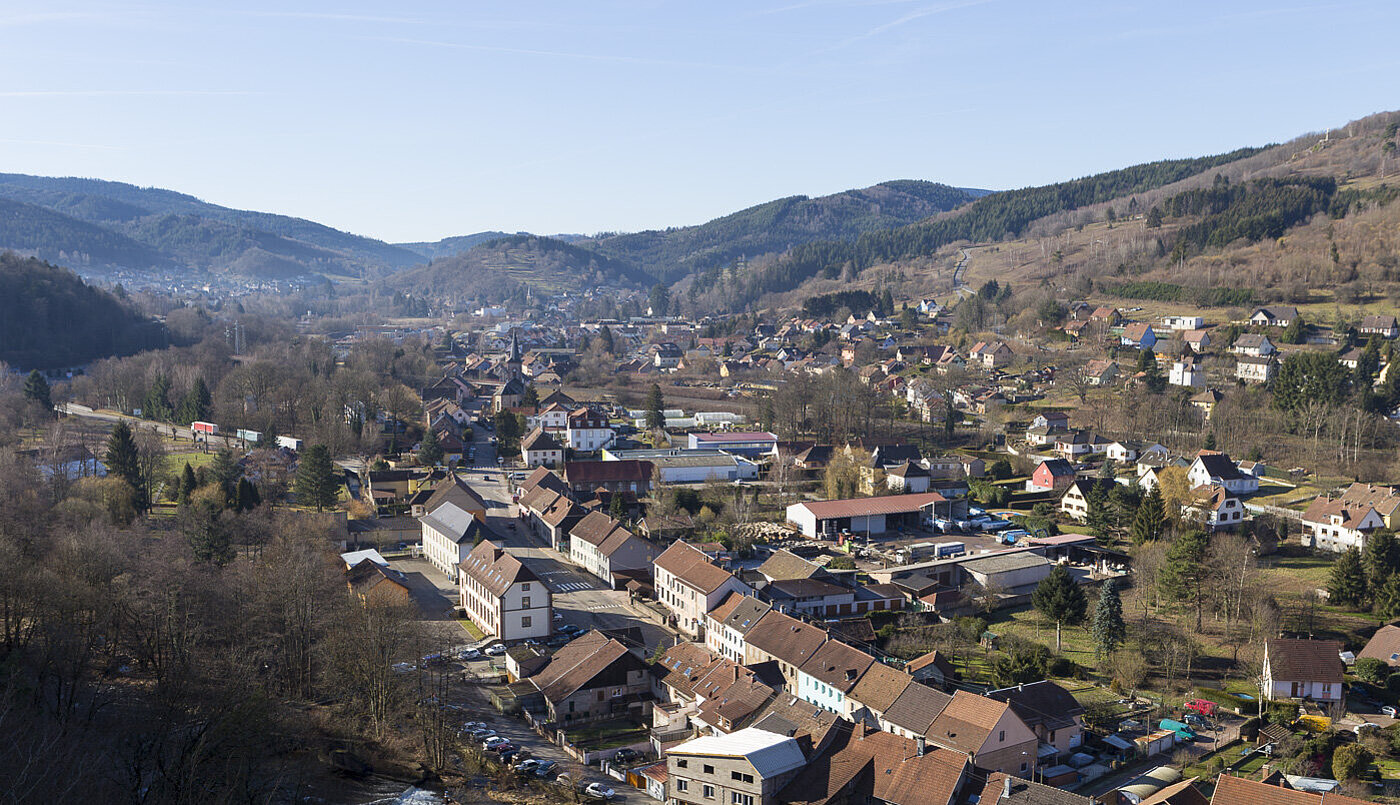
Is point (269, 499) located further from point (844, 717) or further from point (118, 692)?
point (844, 717)

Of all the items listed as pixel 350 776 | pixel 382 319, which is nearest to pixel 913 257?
pixel 382 319

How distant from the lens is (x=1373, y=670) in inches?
763

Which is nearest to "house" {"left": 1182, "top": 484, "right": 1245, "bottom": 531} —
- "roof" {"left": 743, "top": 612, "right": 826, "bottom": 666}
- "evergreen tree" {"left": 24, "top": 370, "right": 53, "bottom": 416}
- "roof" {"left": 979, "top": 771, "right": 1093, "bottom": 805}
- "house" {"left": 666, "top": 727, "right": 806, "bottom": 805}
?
"roof" {"left": 743, "top": 612, "right": 826, "bottom": 666}

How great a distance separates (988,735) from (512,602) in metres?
11.2

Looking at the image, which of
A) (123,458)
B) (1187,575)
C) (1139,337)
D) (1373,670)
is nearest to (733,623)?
(1187,575)

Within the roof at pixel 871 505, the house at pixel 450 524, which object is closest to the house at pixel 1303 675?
the roof at pixel 871 505

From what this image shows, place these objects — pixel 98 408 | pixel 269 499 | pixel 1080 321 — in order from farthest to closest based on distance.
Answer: pixel 1080 321
pixel 98 408
pixel 269 499

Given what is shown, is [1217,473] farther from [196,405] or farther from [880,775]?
[196,405]

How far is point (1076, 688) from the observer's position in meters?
19.8

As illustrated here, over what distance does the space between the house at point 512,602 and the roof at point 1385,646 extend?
17440 mm

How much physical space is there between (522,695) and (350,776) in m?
4.24

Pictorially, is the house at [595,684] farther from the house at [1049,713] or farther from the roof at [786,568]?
the house at [1049,713]

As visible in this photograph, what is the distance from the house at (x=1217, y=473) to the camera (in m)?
31.2

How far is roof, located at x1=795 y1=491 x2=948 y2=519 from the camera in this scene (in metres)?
31.1
